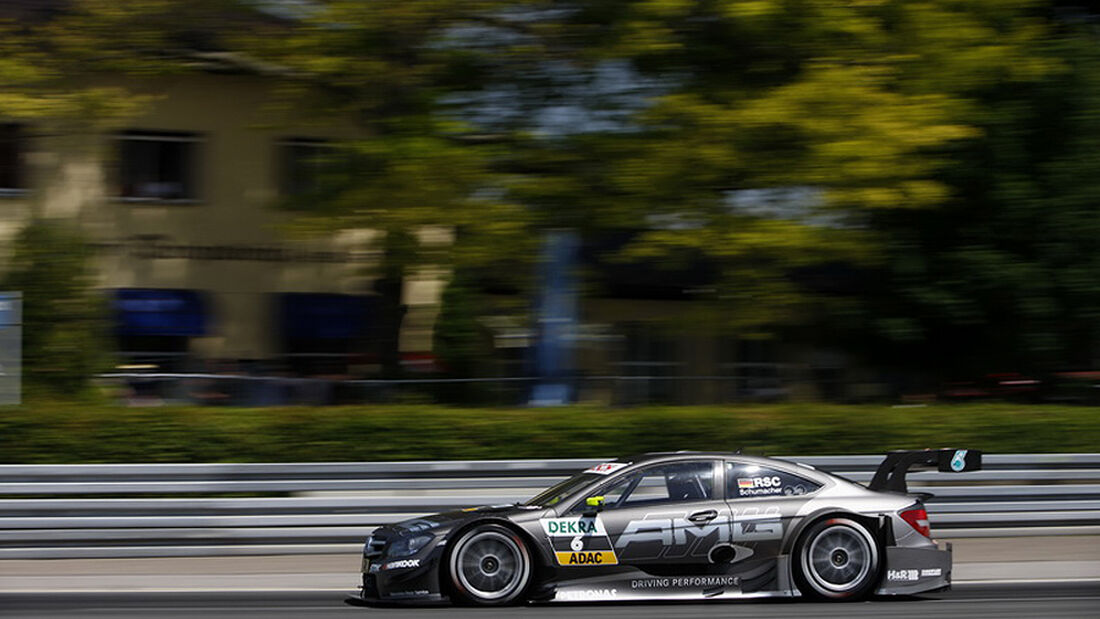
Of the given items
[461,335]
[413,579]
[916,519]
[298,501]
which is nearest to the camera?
[413,579]

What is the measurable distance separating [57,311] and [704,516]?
10180 millimetres

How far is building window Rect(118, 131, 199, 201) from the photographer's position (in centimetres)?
2530

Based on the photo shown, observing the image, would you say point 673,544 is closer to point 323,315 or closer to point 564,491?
point 564,491

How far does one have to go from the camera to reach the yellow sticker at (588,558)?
9.82 m

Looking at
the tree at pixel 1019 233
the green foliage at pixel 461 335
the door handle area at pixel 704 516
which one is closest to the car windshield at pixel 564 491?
the door handle area at pixel 704 516

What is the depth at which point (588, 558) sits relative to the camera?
9828mm

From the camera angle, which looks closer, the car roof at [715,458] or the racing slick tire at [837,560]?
the racing slick tire at [837,560]

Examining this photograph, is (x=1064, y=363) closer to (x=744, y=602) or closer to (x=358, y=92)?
(x=358, y=92)

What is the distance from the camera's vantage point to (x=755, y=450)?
14.5 metres

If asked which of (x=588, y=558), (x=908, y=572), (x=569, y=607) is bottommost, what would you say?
(x=569, y=607)

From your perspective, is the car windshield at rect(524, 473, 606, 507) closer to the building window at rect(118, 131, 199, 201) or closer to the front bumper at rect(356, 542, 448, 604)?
the front bumper at rect(356, 542, 448, 604)

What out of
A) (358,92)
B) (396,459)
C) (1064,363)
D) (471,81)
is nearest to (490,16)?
(471,81)

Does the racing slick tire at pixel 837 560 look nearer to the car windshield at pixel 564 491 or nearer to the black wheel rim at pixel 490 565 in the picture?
the car windshield at pixel 564 491

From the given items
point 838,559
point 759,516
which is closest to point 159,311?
point 759,516
